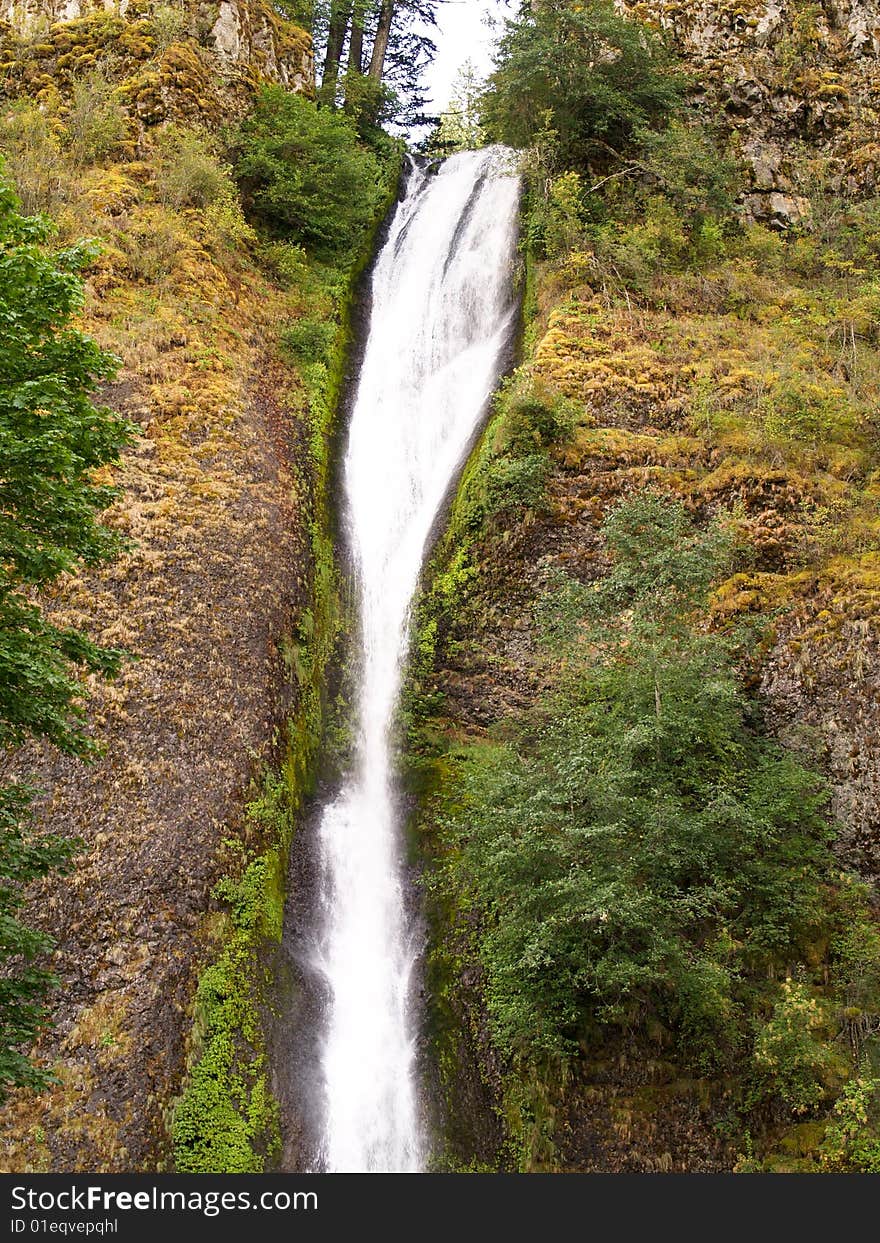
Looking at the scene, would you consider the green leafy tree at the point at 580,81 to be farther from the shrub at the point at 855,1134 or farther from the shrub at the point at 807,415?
the shrub at the point at 855,1134

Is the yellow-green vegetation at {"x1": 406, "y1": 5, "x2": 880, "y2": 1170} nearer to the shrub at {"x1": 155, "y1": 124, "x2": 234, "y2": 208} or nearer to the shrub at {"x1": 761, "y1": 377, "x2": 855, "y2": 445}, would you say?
the shrub at {"x1": 761, "y1": 377, "x2": 855, "y2": 445}

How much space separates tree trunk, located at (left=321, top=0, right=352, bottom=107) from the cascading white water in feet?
12.8

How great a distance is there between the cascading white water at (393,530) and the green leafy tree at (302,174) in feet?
5.49

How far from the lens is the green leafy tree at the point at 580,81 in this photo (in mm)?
21953

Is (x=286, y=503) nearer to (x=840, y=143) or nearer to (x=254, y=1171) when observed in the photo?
(x=254, y=1171)

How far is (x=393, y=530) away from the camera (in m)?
17.9

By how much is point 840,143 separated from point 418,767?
19974mm

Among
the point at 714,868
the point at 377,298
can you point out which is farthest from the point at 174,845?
the point at 377,298

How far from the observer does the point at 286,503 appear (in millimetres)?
17016

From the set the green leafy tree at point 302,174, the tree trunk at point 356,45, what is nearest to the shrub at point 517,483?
the green leafy tree at point 302,174

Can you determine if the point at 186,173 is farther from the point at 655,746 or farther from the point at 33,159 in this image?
the point at 655,746

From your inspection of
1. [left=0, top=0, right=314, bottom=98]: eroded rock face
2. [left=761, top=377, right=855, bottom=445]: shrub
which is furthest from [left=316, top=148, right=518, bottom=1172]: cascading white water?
[left=761, top=377, right=855, bottom=445]: shrub

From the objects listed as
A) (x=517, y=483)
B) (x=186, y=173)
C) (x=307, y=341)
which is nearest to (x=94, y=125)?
(x=186, y=173)

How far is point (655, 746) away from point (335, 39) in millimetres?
28909
